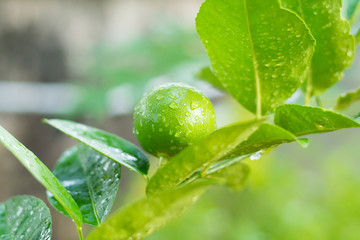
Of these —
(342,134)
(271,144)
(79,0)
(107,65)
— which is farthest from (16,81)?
(271,144)

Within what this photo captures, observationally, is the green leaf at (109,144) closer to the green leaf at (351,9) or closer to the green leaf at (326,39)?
the green leaf at (326,39)

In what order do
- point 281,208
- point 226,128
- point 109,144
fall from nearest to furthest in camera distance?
1. point 226,128
2. point 109,144
3. point 281,208

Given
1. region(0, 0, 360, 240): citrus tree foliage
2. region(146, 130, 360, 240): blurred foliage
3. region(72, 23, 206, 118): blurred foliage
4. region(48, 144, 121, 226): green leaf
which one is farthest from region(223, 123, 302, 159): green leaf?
region(72, 23, 206, 118): blurred foliage

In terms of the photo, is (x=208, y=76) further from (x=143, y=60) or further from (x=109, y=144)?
(x=143, y=60)

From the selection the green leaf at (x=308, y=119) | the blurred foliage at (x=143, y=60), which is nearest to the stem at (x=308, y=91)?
the green leaf at (x=308, y=119)

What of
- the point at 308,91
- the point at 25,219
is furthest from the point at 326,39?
the point at 25,219

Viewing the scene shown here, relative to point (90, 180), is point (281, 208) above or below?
below

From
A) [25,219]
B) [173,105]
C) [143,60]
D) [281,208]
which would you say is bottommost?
[281,208]
